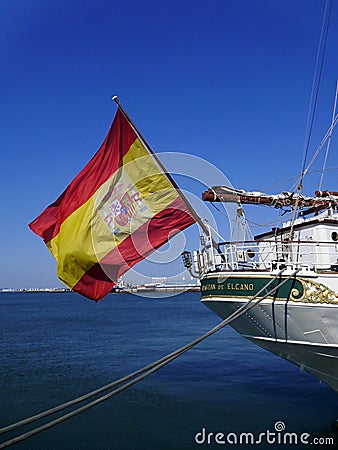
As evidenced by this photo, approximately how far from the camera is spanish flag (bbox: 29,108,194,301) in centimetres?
993

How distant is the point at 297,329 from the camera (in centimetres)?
1141

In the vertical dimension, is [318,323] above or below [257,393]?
above

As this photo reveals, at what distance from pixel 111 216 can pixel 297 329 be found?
569cm

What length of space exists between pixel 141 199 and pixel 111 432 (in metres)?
7.59

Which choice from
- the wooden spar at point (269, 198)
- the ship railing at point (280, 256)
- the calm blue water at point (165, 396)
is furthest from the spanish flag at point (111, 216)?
the calm blue water at point (165, 396)

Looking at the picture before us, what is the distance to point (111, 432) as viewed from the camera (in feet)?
44.2

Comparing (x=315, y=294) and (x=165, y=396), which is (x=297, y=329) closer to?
(x=315, y=294)

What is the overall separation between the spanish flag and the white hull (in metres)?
3.18

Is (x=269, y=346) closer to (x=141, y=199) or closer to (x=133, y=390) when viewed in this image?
(x=141, y=199)

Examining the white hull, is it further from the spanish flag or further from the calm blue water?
the spanish flag

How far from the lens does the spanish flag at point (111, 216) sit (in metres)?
9.93

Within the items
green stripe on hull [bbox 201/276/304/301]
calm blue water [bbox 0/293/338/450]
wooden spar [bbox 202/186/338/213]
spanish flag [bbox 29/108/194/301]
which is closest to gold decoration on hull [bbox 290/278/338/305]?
green stripe on hull [bbox 201/276/304/301]

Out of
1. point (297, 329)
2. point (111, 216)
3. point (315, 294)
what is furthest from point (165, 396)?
point (111, 216)

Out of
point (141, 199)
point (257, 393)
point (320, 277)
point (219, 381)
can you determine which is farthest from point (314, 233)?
point (219, 381)
